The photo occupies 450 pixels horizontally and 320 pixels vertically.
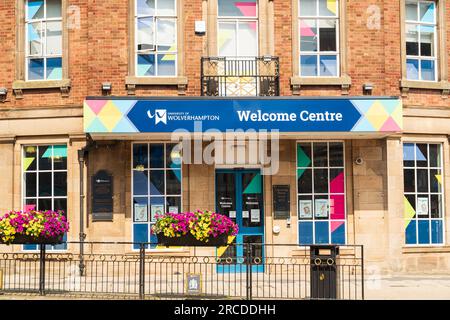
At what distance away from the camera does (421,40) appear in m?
17.8

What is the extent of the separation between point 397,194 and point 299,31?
14.5 feet

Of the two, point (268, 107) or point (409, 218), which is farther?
point (409, 218)

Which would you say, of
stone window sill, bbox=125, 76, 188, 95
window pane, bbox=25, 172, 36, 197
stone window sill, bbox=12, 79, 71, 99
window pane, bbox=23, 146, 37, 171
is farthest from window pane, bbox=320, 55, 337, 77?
window pane, bbox=25, 172, 36, 197

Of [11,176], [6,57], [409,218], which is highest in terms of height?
[6,57]

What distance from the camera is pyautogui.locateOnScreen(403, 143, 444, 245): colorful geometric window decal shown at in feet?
56.9

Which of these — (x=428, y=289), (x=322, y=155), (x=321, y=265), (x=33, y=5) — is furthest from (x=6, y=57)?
(x=428, y=289)

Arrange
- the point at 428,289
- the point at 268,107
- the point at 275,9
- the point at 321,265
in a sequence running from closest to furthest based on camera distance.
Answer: the point at 321,265 < the point at 428,289 < the point at 268,107 < the point at 275,9

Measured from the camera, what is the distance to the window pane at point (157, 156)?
17.0 meters

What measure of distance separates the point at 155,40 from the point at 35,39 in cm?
288

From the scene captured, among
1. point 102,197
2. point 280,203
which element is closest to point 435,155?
point 280,203

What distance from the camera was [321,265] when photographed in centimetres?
1241

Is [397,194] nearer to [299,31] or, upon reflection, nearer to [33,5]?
[299,31]

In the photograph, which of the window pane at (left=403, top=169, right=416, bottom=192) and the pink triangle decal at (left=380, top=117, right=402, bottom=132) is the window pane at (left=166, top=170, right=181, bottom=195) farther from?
the window pane at (left=403, top=169, right=416, bottom=192)

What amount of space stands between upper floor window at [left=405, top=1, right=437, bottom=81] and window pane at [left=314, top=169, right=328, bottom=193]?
123 inches
